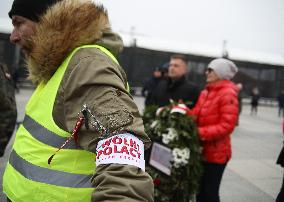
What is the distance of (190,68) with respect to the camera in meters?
23.3

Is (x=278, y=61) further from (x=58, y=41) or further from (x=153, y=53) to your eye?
(x=58, y=41)

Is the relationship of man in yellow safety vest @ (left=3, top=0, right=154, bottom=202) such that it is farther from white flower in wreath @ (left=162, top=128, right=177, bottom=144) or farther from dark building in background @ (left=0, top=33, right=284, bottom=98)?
dark building in background @ (left=0, top=33, right=284, bottom=98)

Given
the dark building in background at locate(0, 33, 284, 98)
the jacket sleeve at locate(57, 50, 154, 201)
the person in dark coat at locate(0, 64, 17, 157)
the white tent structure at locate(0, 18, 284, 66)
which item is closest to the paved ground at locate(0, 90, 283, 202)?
the person in dark coat at locate(0, 64, 17, 157)

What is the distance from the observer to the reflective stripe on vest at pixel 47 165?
136 centimetres

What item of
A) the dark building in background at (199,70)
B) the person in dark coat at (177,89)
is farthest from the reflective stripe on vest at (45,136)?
the dark building in background at (199,70)

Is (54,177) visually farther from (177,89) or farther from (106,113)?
(177,89)

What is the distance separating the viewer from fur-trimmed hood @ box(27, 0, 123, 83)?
1.42 meters

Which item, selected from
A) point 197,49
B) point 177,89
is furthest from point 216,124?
point 197,49

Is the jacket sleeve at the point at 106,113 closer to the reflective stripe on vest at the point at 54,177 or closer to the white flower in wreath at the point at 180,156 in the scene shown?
the reflective stripe on vest at the point at 54,177

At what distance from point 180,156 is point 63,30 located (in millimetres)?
2526

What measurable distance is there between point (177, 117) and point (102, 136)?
2.68 m

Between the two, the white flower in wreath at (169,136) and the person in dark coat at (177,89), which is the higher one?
the person in dark coat at (177,89)

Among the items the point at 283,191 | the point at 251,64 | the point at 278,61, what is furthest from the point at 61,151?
the point at 278,61

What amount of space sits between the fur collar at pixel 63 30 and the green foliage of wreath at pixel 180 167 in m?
2.39
